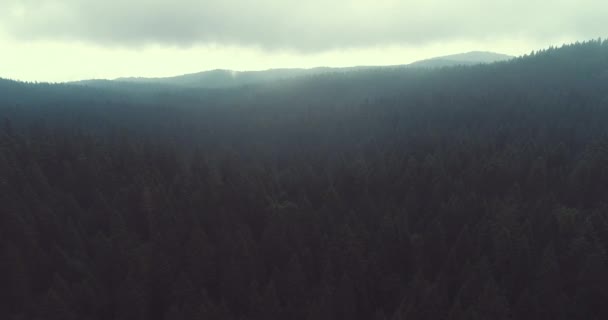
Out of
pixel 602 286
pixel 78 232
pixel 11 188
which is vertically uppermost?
pixel 11 188

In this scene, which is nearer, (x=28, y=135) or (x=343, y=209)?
(x=343, y=209)

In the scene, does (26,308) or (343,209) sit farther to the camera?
(343,209)

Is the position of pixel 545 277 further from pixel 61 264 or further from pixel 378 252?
pixel 61 264

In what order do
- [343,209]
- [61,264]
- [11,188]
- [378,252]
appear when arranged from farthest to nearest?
[343,209] < [11,188] < [378,252] < [61,264]

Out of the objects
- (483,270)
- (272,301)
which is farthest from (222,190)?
(483,270)

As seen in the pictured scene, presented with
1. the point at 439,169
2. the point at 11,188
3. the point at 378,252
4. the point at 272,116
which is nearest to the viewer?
the point at 378,252

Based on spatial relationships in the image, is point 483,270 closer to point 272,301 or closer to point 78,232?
point 272,301

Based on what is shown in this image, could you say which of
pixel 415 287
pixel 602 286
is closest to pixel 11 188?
pixel 415 287

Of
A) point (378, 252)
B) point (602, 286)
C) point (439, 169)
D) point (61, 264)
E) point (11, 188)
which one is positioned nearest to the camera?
point (602, 286)

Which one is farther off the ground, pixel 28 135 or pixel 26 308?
pixel 28 135
